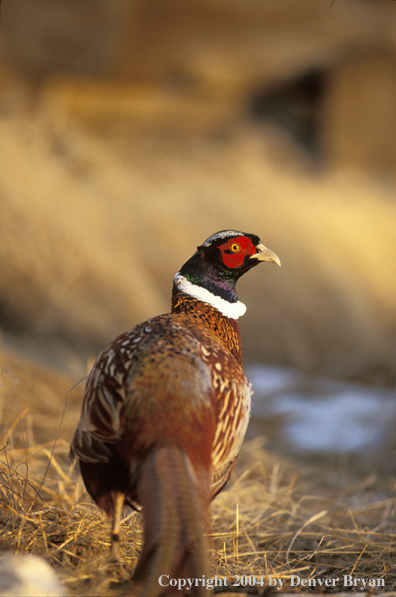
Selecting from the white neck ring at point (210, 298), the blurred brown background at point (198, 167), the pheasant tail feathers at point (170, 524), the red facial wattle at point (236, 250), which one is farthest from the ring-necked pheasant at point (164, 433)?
the blurred brown background at point (198, 167)

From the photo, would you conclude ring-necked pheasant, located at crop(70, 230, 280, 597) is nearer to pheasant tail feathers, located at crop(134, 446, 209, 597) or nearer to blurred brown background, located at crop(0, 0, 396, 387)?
pheasant tail feathers, located at crop(134, 446, 209, 597)

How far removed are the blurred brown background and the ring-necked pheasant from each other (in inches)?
117

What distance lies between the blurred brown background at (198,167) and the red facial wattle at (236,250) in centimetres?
266

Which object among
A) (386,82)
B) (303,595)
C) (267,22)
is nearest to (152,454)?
(303,595)

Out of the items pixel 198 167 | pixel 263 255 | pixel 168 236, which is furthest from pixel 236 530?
pixel 198 167

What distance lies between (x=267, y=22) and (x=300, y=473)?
7.64 meters

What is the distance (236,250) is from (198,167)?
6.80 meters

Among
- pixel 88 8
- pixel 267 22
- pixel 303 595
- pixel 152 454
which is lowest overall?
pixel 303 595

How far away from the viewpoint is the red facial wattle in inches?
81.0

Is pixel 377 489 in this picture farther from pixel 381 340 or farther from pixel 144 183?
pixel 144 183

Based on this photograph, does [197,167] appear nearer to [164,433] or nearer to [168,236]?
[168,236]

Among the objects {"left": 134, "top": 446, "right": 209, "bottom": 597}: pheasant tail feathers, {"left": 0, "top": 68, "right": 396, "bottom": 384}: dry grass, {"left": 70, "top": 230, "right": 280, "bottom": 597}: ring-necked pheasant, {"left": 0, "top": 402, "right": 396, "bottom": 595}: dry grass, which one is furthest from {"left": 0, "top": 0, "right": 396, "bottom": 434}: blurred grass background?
{"left": 134, "top": 446, "right": 209, "bottom": 597}: pheasant tail feathers

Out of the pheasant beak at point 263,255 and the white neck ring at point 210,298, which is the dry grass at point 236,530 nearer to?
the white neck ring at point 210,298

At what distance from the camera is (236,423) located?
67.3 inches
